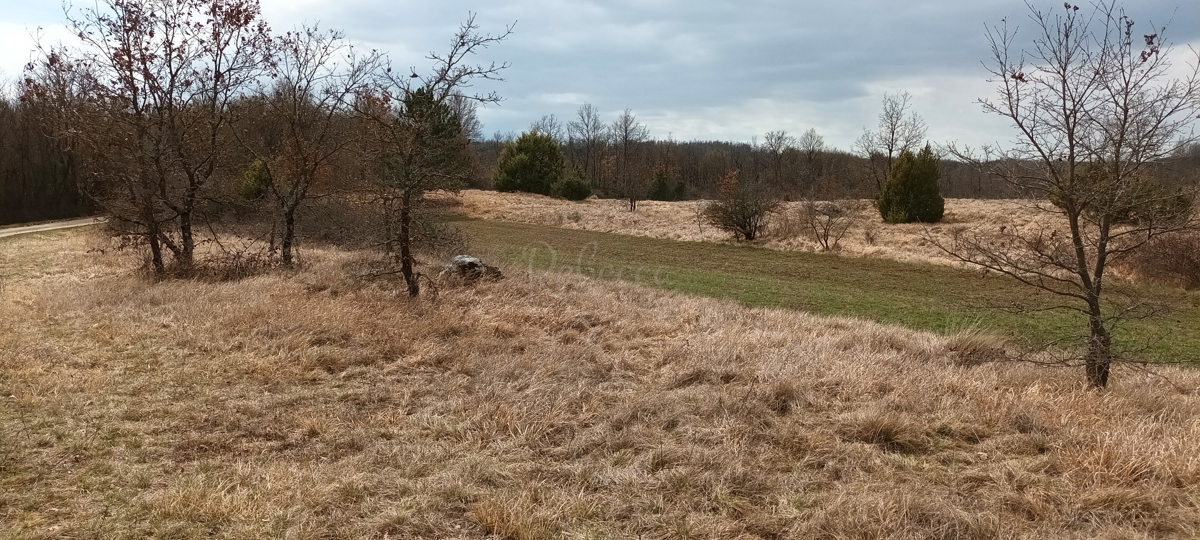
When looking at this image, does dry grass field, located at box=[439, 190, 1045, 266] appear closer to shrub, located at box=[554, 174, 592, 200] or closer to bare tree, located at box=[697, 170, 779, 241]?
bare tree, located at box=[697, 170, 779, 241]

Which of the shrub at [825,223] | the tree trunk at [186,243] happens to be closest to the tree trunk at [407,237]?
the tree trunk at [186,243]

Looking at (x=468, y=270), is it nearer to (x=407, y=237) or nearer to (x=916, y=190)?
(x=407, y=237)

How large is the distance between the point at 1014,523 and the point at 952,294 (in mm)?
12067

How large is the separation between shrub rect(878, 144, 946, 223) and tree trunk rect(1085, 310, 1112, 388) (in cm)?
2282

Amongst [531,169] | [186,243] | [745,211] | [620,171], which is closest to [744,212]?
[745,211]

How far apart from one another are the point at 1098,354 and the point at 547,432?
16.6ft

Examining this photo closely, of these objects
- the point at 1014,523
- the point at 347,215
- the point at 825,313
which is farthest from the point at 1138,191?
the point at 347,215

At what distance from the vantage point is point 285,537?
10.4 ft

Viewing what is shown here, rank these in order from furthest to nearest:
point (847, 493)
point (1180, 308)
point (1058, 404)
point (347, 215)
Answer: point (347, 215) < point (1180, 308) < point (1058, 404) < point (847, 493)

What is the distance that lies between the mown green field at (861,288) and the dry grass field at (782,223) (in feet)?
3.88

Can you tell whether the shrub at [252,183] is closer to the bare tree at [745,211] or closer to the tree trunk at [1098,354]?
the bare tree at [745,211]

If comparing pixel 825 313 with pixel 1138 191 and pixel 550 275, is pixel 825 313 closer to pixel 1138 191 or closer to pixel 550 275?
pixel 550 275

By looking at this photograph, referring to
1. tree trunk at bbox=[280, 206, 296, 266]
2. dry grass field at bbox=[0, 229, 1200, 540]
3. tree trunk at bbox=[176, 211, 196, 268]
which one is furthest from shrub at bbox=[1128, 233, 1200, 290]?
tree trunk at bbox=[176, 211, 196, 268]

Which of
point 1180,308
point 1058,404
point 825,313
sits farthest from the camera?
point 1180,308
